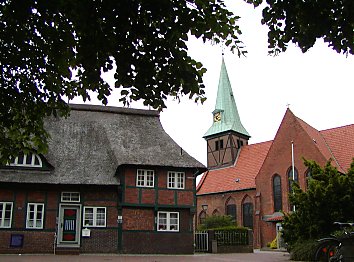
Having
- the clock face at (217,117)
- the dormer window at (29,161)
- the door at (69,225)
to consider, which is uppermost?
the clock face at (217,117)

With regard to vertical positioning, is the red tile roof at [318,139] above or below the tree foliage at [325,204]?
above

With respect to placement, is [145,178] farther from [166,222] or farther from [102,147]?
[102,147]

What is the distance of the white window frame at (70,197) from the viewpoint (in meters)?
23.5

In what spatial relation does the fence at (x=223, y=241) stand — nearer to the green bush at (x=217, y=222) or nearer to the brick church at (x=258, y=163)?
the green bush at (x=217, y=222)

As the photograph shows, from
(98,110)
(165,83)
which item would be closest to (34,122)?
(165,83)

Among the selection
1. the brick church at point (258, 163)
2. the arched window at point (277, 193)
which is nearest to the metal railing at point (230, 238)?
the brick church at point (258, 163)

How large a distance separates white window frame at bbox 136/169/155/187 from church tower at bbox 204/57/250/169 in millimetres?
29976

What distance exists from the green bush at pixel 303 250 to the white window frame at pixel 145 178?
8637mm

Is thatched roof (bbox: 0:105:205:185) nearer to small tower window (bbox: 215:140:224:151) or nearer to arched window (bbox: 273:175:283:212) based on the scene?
arched window (bbox: 273:175:283:212)

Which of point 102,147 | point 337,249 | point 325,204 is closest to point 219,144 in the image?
point 102,147

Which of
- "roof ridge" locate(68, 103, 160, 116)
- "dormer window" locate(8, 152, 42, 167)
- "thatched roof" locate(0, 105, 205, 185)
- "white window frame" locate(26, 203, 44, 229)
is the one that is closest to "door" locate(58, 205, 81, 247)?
"white window frame" locate(26, 203, 44, 229)

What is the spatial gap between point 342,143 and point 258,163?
11.1 meters

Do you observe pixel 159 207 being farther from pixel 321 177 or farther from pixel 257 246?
pixel 257 246

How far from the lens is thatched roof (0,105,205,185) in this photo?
2328 centimetres
